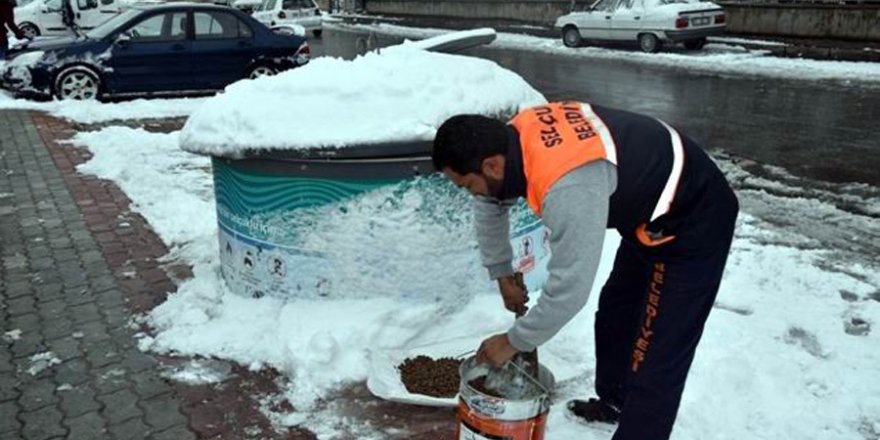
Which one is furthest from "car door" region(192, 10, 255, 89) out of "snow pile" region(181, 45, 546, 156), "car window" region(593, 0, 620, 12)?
"car window" region(593, 0, 620, 12)

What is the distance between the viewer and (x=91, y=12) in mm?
20328

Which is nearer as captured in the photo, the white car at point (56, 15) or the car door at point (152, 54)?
the car door at point (152, 54)

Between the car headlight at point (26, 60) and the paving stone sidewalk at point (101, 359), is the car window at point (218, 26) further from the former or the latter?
the paving stone sidewalk at point (101, 359)

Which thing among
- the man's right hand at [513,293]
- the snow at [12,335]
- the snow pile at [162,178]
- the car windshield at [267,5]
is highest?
the car windshield at [267,5]

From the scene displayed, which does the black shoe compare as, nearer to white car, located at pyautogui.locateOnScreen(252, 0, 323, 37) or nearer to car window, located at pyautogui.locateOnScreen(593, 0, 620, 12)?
car window, located at pyautogui.locateOnScreen(593, 0, 620, 12)

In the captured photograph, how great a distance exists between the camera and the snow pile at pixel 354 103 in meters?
4.02

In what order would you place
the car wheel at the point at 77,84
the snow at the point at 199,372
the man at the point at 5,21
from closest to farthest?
the snow at the point at 199,372 < the car wheel at the point at 77,84 < the man at the point at 5,21

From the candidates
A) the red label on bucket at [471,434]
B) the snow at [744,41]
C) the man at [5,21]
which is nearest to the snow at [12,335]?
the red label on bucket at [471,434]

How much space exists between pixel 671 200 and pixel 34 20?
2192cm

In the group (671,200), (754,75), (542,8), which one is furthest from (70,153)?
(542,8)

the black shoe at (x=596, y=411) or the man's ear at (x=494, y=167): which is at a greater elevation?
the man's ear at (x=494, y=167)

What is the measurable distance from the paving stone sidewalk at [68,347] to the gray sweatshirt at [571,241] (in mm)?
1767

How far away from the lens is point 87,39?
12.0m

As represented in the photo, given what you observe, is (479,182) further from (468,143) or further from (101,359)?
(101,359)
